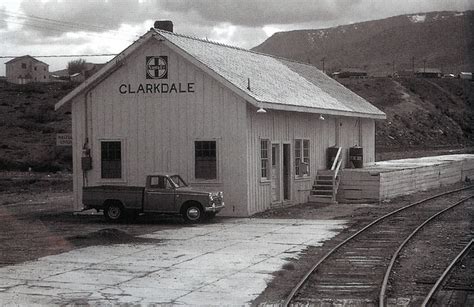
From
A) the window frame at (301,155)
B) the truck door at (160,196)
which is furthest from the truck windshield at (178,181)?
the window frame at (301,155)

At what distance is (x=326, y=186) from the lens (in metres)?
30.6

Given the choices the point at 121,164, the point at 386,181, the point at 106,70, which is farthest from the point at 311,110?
the point at 106,70

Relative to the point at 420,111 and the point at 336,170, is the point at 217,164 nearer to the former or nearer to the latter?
the point at 336,170

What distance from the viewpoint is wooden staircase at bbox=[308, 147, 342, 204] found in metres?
30.1

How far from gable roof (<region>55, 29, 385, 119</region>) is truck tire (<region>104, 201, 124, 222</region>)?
4.77 m

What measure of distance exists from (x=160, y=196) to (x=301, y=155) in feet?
26.8

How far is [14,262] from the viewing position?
16.2 metres

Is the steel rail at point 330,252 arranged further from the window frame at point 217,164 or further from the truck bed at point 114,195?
the truck bed at point 114,195

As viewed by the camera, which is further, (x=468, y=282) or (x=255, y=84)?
(x=255, y=84)

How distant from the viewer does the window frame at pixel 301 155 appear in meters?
29.4

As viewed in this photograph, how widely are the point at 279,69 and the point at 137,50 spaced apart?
31.9 ft

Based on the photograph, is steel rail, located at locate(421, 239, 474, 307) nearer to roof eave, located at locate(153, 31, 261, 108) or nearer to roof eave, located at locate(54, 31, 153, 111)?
roof eave, located at locate(153, 31, 261, 108)

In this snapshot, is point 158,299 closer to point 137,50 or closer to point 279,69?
point 137,50

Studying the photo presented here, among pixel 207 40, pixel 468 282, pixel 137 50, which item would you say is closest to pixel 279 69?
pixel 207 40
